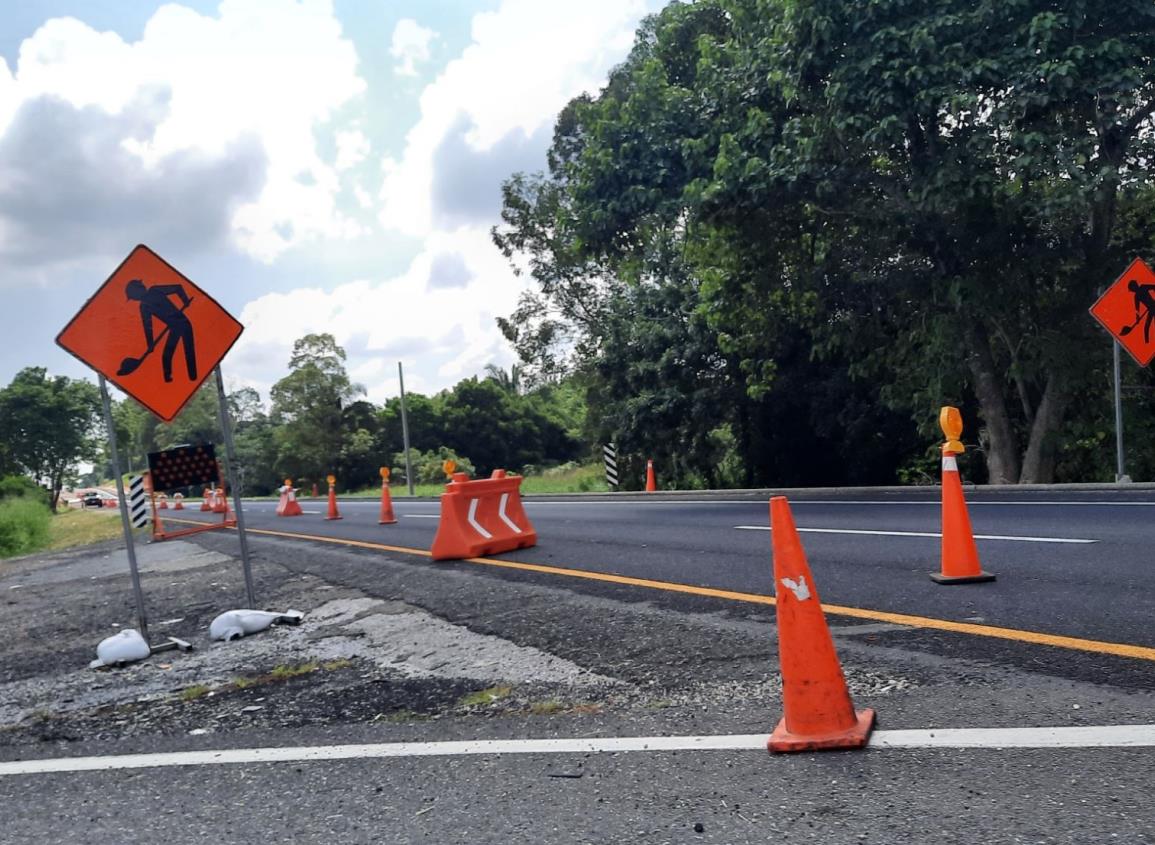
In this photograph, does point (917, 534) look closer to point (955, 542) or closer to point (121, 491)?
point (955, 542)

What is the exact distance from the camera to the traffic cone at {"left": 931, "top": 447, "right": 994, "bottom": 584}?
6418mm

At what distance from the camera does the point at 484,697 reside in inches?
189

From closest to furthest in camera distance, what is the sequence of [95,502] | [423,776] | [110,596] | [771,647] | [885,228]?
1. [423,776]
2. [771,647]
3. [110,596]
4. [885,228]
5. [95,502]

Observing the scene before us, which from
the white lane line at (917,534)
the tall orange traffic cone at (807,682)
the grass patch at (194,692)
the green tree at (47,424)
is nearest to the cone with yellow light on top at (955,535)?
the white lane line at (917,534)

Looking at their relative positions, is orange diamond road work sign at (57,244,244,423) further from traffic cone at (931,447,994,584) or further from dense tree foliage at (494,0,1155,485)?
→ dense tree foliage at (494,0,1155,485)

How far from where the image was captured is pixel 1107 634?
479 cm

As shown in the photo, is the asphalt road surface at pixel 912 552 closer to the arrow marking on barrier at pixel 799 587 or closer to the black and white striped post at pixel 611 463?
the arrow marking on barrier at pixel 799 587

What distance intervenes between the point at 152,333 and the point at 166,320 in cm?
15

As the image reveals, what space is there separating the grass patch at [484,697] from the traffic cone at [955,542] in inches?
129

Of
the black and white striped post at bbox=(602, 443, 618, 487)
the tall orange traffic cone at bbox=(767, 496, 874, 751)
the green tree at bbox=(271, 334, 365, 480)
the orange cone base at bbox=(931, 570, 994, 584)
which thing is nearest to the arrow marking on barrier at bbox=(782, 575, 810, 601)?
the tall orange traffic cone at bbox=(767, 496, 874, 751)

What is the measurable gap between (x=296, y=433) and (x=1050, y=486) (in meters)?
59.7

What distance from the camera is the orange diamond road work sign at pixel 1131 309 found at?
43.5ft

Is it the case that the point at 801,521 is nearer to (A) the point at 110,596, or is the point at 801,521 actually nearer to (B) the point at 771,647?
(B) the point at 771,647

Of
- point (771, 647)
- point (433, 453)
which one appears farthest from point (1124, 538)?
point (433, 453)
